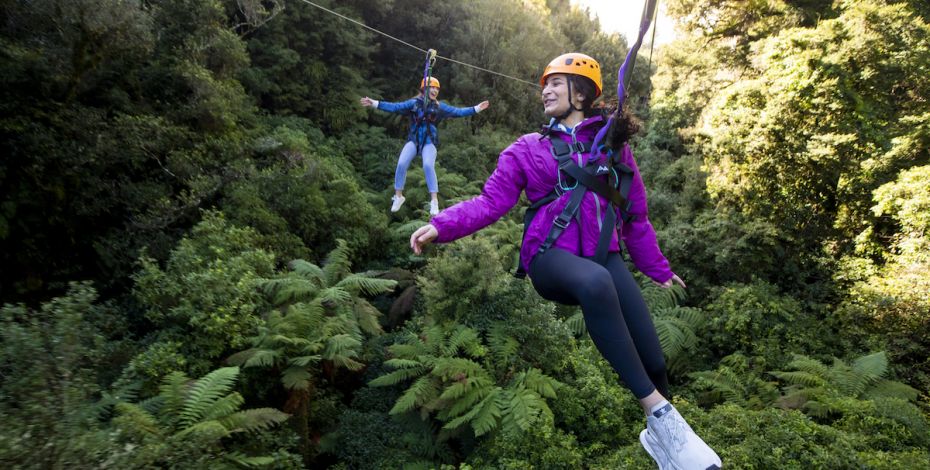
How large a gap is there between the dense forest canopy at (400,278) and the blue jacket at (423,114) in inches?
76.5

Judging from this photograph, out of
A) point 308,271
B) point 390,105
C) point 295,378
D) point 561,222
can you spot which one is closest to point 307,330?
point 295,378

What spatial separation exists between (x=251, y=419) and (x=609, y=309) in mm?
3766

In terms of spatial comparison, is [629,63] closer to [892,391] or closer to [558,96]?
[558,96]

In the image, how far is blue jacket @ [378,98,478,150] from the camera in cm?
757

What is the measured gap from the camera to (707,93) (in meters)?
10.9

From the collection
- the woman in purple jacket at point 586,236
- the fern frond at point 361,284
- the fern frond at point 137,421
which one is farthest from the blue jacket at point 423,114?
the fern frond at point 137,421

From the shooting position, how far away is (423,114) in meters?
7.82

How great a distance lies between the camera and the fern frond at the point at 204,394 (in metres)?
4.45

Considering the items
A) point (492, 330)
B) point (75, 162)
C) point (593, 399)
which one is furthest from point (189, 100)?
point (593, 399)

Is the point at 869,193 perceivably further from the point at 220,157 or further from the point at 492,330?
the point at 220,157

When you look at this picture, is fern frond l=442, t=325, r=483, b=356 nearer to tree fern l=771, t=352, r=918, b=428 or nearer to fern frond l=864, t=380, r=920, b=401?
tree fern l=771, t=352, r=918, b=428

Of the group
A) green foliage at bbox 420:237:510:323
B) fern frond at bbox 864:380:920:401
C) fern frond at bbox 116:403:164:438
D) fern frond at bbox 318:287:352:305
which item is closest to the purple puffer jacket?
fern frond at bbox 116:403:164:438

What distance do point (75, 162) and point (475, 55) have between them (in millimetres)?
11701

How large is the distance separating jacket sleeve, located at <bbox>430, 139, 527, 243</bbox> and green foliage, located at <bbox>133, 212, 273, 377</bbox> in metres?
3.93
